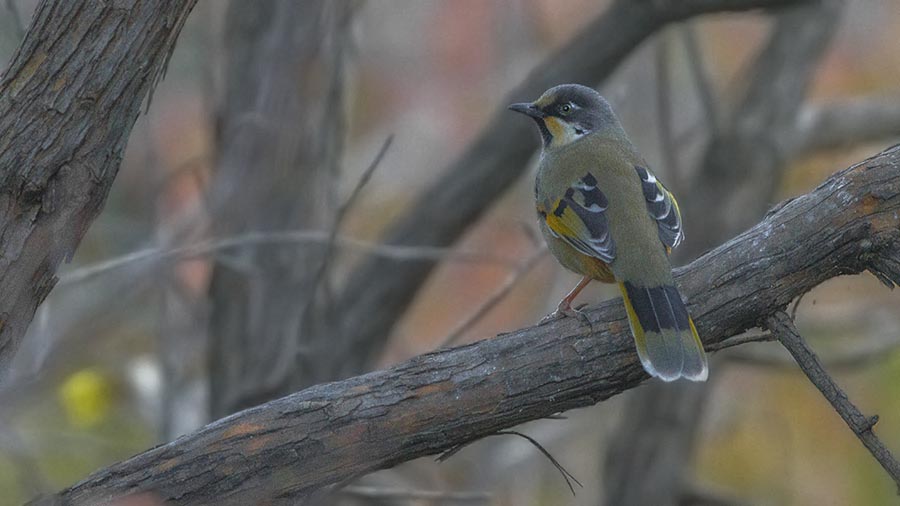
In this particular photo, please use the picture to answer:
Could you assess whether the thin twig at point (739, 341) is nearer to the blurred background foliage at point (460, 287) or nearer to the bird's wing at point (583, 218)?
the bird's wing at point (583, 218)

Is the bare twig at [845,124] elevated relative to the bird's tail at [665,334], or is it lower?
elevated

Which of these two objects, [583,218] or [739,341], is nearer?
[739,341]

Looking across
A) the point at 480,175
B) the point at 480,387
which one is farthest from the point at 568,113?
the point at 480,387

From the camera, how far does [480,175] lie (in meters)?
6.39

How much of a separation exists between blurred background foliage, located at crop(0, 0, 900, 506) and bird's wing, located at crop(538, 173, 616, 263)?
210 centimetres

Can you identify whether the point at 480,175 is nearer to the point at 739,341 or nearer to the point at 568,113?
the point at 568,113

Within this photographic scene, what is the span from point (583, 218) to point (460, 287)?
6.81m

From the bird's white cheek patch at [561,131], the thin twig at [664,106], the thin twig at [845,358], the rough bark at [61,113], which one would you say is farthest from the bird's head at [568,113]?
the thin twig at [845,358]

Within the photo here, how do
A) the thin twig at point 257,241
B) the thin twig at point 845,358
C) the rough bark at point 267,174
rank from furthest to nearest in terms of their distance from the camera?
1. the thin twig at point 845,358
2. the rough bark at point 267,174
3. the thin twig at point 257,241

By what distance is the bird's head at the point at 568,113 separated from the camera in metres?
5.28

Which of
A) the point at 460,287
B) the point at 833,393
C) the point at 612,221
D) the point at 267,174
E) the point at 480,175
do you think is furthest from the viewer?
the point at 460,287

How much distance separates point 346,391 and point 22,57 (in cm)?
134

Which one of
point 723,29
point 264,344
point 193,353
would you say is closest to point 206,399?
point 264,344

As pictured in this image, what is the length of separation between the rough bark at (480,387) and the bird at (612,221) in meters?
0.13
